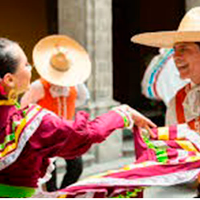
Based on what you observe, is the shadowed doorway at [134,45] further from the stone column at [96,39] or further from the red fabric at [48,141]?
the red fabric at [48,141]

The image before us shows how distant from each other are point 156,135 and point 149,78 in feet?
7.90

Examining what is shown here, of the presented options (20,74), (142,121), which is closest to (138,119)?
(142,121)

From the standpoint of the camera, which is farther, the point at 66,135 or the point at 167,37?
the point at 167,37

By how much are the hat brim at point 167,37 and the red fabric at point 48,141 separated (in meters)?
0.69

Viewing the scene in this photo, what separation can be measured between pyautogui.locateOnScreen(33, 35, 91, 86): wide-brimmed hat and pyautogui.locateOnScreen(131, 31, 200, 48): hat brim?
4.30ft

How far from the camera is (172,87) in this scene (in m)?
4.59

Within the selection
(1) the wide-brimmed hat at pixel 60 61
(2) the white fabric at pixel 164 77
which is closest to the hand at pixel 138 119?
(1) the wide-brimmed hat at pixel 60 61

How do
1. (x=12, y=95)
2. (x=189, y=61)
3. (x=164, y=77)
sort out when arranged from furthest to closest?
(x=164, y=77) → (x=189, y=61) → (x=12, y=95)

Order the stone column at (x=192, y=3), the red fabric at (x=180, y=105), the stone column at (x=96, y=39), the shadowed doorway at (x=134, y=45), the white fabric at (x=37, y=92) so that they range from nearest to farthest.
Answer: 1. the red fabric at (x=180, y=105)
2. the white fabric at (x=37, y=92)
3. the stone column at (x=96, y=39)
4. the stone column at (x=192, y=3)
5. the shadowed doorway at (x=134, y=45)

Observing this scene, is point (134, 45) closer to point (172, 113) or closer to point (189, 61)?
point (172, 113)

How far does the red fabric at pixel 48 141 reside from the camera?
183 centimetres

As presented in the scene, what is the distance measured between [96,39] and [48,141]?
4.09 meters

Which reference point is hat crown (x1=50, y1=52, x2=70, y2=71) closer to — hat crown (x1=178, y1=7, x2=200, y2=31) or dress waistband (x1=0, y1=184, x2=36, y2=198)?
hat crown (x1=178, y1=7, x2=200, y2=31)

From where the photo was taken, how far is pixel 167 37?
2.53 meters
